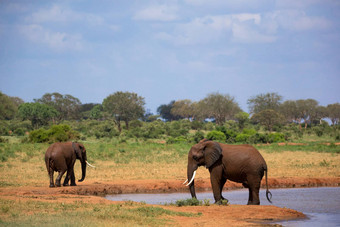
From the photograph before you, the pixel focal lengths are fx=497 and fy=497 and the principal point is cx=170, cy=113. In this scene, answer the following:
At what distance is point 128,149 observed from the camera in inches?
1380

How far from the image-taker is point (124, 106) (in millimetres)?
81812

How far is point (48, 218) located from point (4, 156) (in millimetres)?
18826

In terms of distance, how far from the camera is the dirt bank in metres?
12.8

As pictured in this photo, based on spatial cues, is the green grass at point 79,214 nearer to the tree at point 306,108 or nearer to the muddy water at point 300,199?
the muddy water at point 300,199

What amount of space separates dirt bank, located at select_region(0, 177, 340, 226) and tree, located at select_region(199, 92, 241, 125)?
68.4 m

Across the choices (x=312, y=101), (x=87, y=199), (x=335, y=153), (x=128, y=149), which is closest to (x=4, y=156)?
(x=128, y=149)

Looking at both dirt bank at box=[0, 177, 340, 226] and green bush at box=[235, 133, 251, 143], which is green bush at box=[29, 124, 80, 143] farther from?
dirt bank at box=[0, 177, 340, 226]

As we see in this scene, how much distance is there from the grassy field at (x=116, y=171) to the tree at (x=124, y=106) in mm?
44680

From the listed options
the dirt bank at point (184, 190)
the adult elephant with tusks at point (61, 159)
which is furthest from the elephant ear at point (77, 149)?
the dirt bank at point (184, 190)

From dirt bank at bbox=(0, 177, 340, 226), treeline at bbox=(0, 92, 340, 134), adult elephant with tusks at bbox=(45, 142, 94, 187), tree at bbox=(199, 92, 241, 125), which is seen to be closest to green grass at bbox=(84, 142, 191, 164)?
dirt bank at bbox=(0, 177, 340, 226)

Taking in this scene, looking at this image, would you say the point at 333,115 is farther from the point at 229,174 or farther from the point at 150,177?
the point at 229,174

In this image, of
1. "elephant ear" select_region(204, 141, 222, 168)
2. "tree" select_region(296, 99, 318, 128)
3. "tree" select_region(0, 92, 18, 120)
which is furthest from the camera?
"tree" select_region(296, 99, 318, 128)

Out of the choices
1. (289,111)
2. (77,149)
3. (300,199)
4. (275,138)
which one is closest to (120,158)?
(77,149)

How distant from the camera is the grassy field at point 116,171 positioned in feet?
39.6
